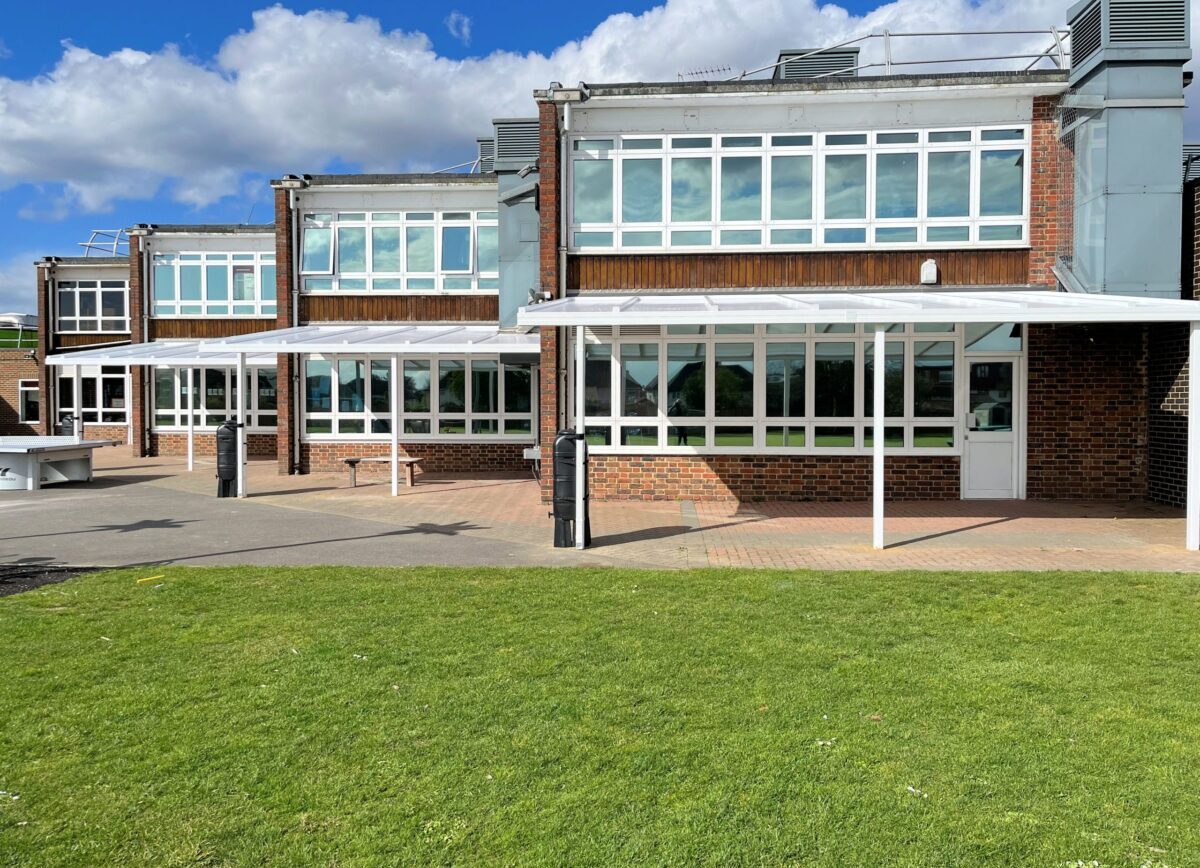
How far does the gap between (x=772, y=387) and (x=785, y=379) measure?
236 mm

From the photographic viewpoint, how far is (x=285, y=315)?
A: 17516 mm

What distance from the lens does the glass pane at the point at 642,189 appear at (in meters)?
12.9

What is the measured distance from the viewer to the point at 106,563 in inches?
326

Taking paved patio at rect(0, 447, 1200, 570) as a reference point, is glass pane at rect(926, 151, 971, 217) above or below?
above

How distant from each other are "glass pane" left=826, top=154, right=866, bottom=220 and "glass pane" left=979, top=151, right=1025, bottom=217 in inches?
67.8

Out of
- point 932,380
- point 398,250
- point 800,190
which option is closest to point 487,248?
point 398,250

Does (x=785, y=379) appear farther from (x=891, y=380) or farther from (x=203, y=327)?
(x=203, y=327)

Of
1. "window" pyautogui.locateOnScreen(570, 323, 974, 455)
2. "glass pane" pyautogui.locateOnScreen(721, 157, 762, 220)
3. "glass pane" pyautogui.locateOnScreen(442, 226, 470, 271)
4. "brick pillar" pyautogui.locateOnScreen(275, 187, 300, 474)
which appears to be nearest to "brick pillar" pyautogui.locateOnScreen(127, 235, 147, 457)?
"brick pillar" pyautogui.locateOnScreen(275, 187, 300, 474)

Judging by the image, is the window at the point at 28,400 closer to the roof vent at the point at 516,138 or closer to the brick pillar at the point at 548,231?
the roof vent at the point at 516,138

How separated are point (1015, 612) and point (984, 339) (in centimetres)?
740

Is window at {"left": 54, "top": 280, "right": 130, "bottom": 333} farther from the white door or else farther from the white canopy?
the white door

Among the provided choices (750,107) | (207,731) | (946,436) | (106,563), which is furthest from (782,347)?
(207,731)

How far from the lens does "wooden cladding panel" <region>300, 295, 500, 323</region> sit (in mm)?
17578

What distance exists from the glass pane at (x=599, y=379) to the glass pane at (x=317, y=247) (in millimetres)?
7456
